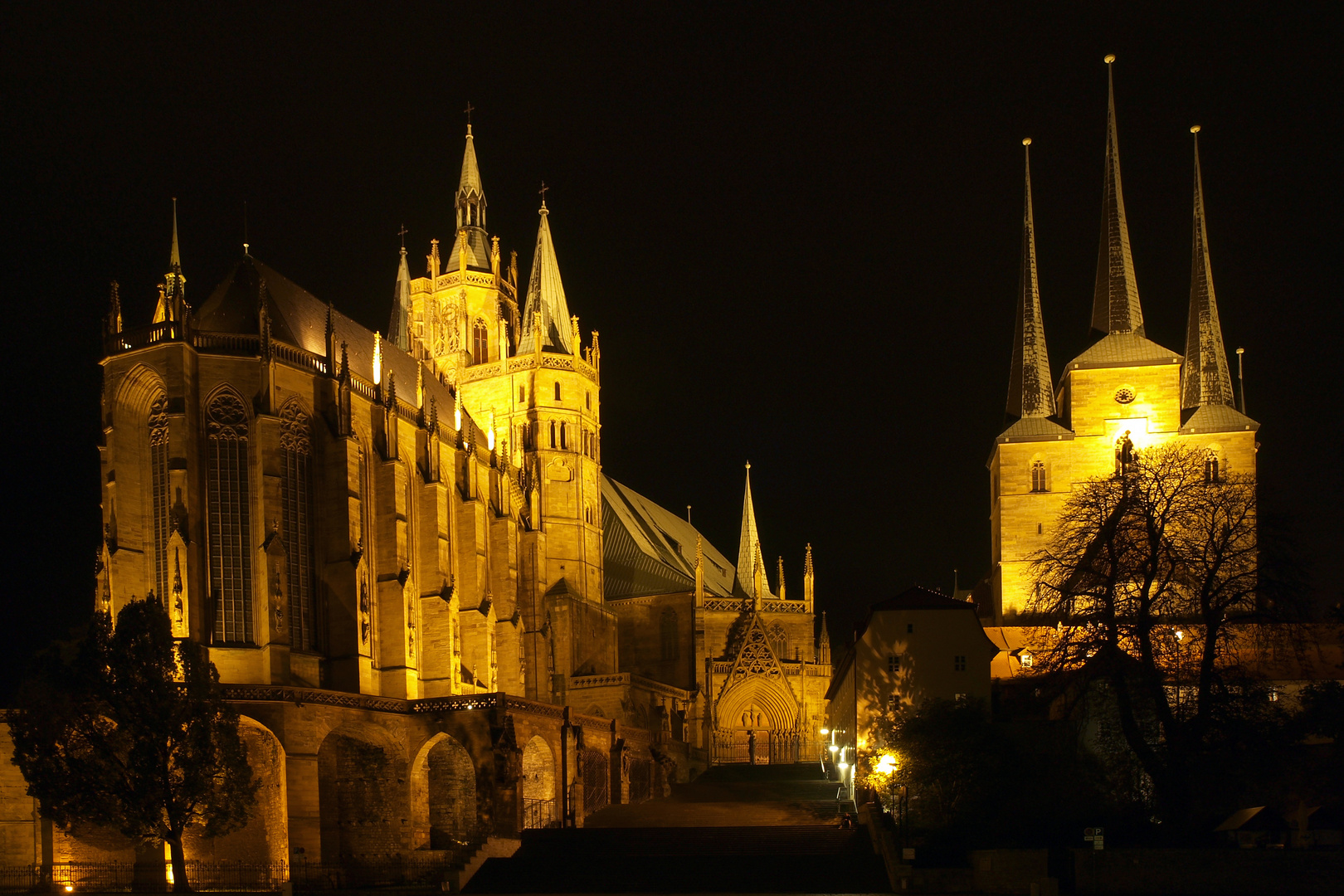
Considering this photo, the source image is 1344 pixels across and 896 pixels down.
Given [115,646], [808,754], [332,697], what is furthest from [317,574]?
[808,754]

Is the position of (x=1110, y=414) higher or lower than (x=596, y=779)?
higher

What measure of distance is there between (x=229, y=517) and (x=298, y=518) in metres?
2.31

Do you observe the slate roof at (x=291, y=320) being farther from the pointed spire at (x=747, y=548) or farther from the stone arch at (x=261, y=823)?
the pointed spire at (x=747, y=548)

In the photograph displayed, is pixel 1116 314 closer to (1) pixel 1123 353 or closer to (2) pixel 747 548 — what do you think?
(1) pixel 1123 353

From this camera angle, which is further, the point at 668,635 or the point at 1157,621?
the point at 668,635

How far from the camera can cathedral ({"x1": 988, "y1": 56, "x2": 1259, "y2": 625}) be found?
199 feet

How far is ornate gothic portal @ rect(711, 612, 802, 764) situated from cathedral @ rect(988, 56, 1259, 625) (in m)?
10.0

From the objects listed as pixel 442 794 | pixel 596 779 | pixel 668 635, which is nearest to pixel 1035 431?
pixel 668 635

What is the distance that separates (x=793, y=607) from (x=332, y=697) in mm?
33363

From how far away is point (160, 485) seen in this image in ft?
146

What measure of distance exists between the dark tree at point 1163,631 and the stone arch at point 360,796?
17.8 metres

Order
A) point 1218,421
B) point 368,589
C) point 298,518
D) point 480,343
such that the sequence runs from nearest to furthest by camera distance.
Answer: point 298,518 → point 368,589 → point 1218,421 → point 480,343

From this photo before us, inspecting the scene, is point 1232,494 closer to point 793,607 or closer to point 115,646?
point 793,607

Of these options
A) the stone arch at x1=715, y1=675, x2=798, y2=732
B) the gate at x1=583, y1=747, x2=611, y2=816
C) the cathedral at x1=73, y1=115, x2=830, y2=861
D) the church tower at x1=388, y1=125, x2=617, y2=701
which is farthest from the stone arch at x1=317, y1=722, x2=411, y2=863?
the stone arch at x1=715, y1=675, x2=798, y2=732
